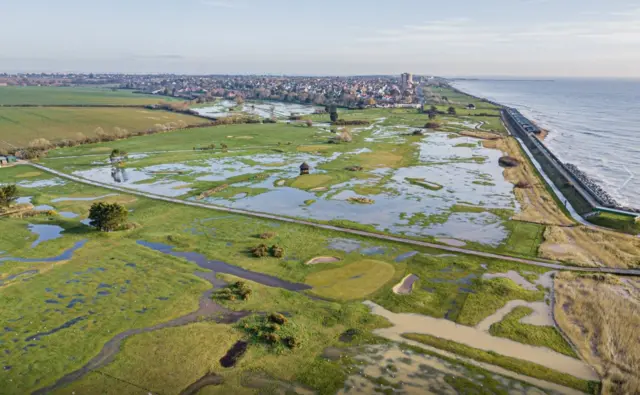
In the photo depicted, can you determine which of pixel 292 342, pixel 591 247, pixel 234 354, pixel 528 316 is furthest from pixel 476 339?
pixel 591 247

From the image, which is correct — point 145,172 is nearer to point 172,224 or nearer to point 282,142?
point 172,224

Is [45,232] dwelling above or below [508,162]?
below

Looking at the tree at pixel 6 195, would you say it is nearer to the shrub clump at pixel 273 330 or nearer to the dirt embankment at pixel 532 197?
the shrub clump at pixel 273 330

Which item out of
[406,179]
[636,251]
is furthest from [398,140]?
A: [636,251]

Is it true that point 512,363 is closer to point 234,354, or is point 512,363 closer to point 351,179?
point 234,354

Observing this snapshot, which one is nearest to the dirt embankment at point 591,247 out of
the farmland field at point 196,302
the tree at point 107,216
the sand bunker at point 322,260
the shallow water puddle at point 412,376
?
the farmland field at point 196,302

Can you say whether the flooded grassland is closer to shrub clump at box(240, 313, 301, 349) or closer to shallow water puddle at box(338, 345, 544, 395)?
shallow water puddle at box(338, 345, 544, 395)
